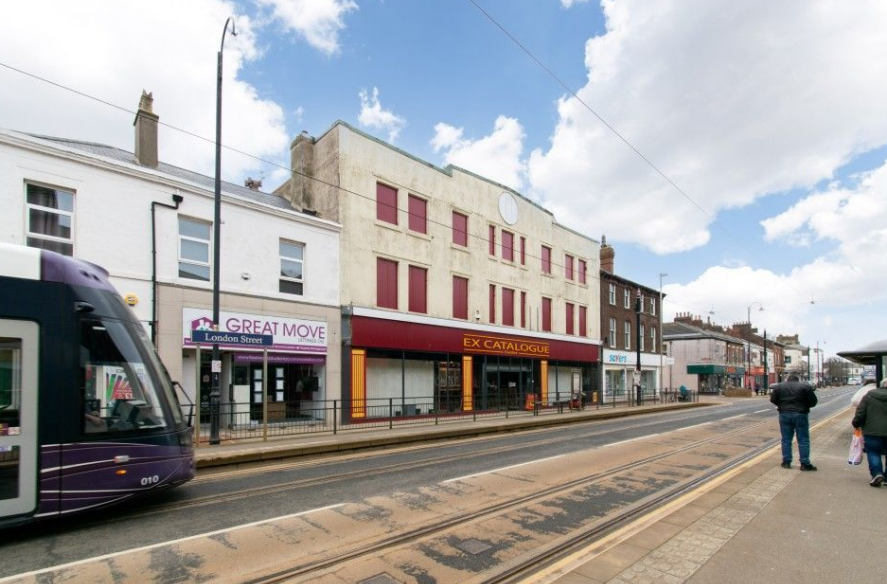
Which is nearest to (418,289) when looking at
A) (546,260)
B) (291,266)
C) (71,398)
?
(291,266)

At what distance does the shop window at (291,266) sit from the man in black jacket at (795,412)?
14.1 m

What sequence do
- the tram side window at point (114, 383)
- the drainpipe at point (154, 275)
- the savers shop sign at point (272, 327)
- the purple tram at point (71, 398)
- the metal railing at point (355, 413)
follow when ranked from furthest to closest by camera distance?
1. the savers shop sign at point (272, 327)
2. the metal railing at point (355, 413)
3. the drainpipe at point (154, 275)
4. the tram side window at point (114, 383)
5. the purple tram at point (71, 398)

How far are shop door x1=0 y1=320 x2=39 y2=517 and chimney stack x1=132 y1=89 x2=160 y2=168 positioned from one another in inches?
461

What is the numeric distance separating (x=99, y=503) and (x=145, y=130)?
520 inches

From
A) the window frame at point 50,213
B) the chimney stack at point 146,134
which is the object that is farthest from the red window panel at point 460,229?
the window frame at point 50,213

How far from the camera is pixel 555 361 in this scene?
1132 inches

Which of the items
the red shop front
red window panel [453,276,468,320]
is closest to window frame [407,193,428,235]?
red window panel [453,276,468,320]

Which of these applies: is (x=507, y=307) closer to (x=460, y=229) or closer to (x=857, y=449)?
(x=460, y=229)

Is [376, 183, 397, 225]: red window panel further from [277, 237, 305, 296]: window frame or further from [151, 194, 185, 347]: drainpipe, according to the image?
[151, 194, 185, 347]: drainpipe

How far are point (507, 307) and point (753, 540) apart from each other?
68.6 ft

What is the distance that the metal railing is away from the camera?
14.2m

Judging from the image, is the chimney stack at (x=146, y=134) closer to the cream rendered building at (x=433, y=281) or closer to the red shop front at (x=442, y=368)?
the cream rendered building at (x=433, y=281)

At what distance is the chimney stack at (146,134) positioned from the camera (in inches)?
597

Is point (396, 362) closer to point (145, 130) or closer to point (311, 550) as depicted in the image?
point (145, 130)
